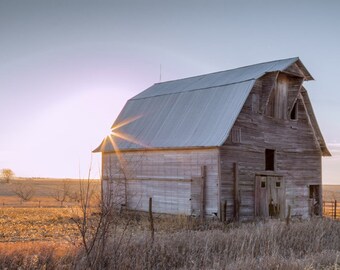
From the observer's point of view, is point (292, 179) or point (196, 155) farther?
point (292, 179)

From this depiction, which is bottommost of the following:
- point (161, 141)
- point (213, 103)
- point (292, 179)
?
point (292, 179)

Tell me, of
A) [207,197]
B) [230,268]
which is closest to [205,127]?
[207,197]

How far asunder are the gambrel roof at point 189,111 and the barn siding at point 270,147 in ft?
2.02

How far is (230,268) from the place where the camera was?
9734 mm

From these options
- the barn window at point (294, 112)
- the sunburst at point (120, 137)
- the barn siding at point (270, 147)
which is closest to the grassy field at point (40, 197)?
the sunburst at point (120, 137)

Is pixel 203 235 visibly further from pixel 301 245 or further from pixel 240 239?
pixel 301 245

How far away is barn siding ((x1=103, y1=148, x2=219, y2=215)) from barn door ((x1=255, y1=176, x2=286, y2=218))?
8.89 feet

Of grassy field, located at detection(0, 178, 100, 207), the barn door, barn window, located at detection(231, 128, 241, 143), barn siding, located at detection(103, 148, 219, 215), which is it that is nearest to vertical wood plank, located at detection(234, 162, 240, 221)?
barn siding, located at detection(103, 148, 219, 215)

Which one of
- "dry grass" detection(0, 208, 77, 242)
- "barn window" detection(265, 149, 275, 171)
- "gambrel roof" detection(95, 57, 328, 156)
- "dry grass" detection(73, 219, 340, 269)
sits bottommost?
"dry grass" detection(0, 208, 77, 242)

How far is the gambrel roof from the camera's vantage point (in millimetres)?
22622

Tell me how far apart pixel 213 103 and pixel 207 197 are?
4796mm

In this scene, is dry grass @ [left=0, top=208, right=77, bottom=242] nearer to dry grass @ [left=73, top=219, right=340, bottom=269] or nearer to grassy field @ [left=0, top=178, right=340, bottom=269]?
grassy field @ [left=0, top=178, right=340, bottom=269]

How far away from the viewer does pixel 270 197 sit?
938 inches

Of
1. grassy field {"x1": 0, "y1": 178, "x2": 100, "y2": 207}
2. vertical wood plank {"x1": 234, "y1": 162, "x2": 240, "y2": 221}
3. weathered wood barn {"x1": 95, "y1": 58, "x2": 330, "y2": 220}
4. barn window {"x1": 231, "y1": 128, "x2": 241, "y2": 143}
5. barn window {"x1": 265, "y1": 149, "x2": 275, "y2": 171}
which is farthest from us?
grassy field {"x1": 0, "y1": 178, "x2": 100, "y2": 207}
